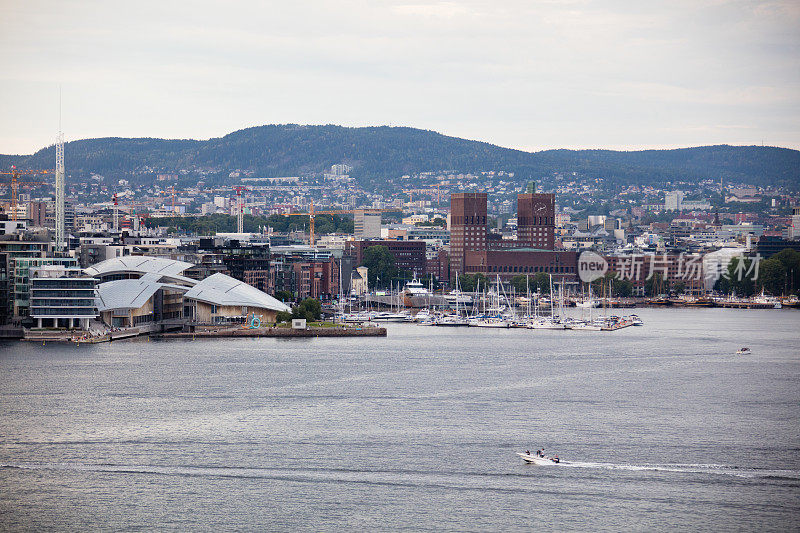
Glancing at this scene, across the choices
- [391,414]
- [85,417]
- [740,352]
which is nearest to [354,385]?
[391,414]

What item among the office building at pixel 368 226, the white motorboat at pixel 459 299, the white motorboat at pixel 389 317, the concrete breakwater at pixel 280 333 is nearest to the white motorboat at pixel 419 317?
the white motorboat at pixel 389 317

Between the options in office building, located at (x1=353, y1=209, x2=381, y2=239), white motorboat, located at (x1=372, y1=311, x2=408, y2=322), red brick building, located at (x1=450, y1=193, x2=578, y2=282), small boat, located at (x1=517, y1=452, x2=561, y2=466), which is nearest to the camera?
small boat, located at (x1=517, y1=452, x2=561, y2=466)

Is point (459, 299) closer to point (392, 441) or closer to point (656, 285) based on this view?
point (656, 285)

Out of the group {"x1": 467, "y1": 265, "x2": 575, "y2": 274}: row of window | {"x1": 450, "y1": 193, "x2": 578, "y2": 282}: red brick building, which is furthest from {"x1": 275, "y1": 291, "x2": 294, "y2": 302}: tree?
{"x1": 467, "y1": 265, "x2": 575, "y2": 274}: row of window

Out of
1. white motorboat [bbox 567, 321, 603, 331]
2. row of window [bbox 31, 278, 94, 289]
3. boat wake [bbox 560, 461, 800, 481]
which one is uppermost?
row of window [bbox 31, 278, 94, 289]

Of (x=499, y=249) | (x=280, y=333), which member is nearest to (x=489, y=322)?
(x=280, y=333)

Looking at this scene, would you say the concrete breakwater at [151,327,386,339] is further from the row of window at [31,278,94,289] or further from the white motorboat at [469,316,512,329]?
the white motorboat at [469,316,512,329]
